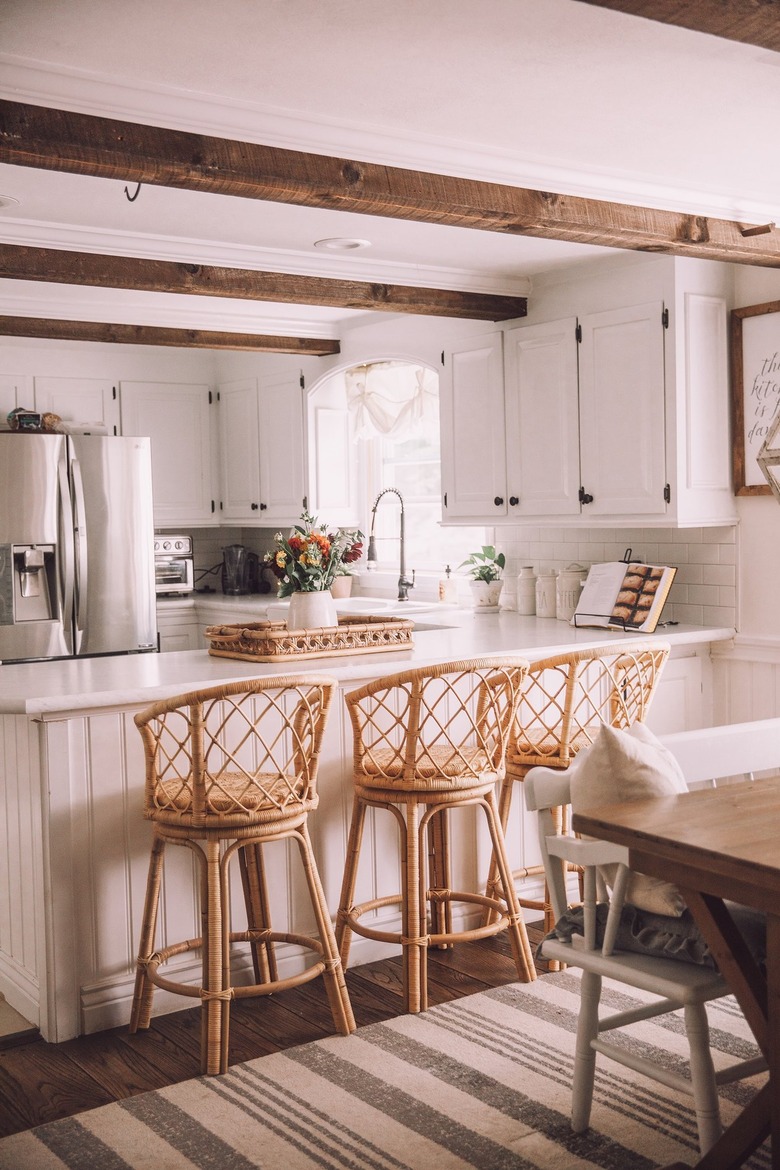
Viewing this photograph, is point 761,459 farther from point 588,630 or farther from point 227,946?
point 588,630

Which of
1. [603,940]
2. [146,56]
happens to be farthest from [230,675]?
[146,56]

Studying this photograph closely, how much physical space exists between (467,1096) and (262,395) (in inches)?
175

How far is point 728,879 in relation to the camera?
2.02 m

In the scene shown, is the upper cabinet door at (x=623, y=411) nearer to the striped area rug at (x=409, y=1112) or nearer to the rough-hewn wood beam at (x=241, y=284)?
the rough-hewn wood beam at (x=241, y=284)

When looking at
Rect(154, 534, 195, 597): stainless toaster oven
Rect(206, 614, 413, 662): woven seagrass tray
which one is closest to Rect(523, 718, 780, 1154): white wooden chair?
Rect(206, 614, 413, 662): woven seagrass tray

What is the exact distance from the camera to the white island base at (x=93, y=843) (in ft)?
10.3

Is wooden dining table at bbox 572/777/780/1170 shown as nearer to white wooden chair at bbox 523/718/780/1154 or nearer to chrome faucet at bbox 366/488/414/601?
white wooden chair at bbox 523/718/780/1154

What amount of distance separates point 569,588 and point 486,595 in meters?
0.52

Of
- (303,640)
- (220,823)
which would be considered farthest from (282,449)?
(220,823)

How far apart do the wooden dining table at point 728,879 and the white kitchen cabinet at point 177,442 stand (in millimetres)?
4736

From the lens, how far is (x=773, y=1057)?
208 centimetres

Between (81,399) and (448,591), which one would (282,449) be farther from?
(448,591)

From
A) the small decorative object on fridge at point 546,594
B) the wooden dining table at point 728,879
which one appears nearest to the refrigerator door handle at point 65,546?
the small decorative object on fridge at point 546,594

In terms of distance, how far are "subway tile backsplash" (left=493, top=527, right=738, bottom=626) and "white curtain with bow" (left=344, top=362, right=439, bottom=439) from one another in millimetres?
1035
